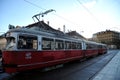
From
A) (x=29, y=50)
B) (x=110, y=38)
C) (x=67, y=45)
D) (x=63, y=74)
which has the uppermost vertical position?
(x=110, y=38)

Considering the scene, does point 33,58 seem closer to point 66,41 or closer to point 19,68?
point 19,68

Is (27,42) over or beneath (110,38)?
A: beneath

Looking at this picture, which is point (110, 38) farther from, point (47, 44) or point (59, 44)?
point (47, 44)

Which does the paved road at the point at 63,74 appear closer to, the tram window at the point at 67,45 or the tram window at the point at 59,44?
the tram window at the point at 59,44

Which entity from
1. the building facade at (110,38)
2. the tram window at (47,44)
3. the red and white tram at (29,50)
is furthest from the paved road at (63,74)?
the building facade at (110,38)

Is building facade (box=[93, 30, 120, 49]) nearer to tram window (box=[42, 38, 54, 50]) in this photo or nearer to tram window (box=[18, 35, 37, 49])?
tram window (box=[42, 38, 54, 50])

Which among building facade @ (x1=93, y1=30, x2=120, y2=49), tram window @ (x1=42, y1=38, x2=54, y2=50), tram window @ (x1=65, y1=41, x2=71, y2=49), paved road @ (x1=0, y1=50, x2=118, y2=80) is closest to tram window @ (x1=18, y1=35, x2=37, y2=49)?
Answer: tram window @ (x1=42, y1=38, x2=54, y2=50)

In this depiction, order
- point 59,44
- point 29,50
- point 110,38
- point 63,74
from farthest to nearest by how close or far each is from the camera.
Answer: point 110,38 → point 59,44 → point 63,74 → point 29,50

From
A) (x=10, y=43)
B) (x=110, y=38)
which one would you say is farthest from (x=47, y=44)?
(x=110, y=38)

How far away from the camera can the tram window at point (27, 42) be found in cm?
916

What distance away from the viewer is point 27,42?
9555mm

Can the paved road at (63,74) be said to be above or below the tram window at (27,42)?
below

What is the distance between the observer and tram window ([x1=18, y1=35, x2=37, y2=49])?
9.16 metres

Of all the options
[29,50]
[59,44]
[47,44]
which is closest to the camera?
[29,50]
